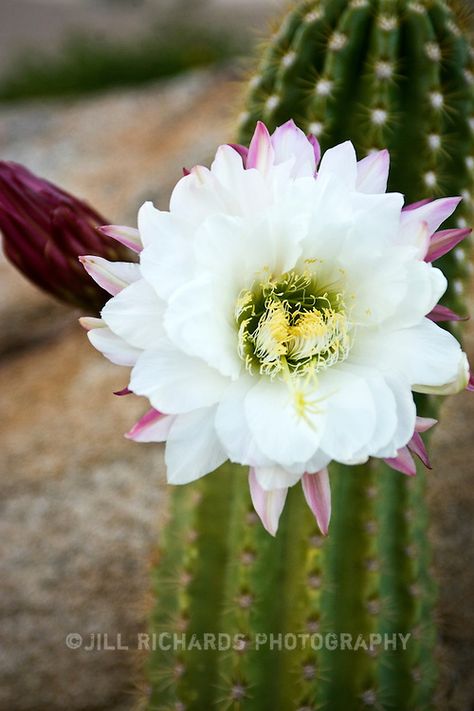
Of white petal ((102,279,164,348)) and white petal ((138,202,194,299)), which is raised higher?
white petal ((138,202,194,299))

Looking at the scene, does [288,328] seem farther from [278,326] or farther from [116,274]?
[116,274]

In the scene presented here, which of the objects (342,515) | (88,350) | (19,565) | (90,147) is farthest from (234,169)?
(90,147)

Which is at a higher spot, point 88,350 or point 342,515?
point 342,515

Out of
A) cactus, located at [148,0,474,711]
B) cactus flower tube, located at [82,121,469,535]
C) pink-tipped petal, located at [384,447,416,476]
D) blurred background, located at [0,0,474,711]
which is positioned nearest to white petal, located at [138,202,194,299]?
cactus flower tube, located at [82,121,469,535]

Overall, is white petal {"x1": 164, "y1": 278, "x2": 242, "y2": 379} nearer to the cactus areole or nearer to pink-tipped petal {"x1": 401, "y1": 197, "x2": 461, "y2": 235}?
the cactus areole

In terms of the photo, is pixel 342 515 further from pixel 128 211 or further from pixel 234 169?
pixel 128 211

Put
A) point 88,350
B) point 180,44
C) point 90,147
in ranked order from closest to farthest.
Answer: point 88,350 → point 90,147 → point 180,44
